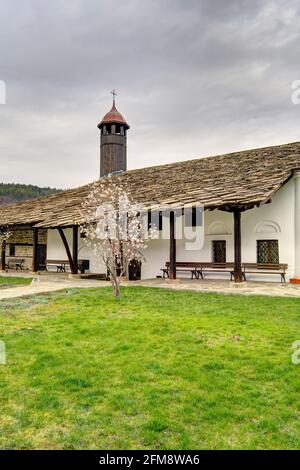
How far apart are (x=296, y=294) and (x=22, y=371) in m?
7.90

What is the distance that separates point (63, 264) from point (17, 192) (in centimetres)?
4710

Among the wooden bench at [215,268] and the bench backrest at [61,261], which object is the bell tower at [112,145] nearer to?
the bench backrest at [61,261]

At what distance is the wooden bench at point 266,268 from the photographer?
44.6 feet

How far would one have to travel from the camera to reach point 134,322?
7160mm

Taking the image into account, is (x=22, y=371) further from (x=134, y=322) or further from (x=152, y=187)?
(x=152, y=187)

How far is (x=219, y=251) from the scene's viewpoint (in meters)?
15.7

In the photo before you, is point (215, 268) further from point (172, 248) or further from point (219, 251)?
point (172, 248)

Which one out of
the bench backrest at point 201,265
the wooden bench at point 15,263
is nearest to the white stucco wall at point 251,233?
the bench backrest at point 201,265

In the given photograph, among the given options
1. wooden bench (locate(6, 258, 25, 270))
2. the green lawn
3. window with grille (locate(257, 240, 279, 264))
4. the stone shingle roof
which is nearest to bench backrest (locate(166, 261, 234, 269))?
window with grille (locate(257, 240, 279, 264))

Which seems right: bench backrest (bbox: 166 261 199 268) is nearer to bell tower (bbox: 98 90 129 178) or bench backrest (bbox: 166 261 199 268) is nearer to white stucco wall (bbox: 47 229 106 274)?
white stucco wall (bbox: 47 229 106 274)

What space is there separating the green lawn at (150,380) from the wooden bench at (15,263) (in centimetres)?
1481

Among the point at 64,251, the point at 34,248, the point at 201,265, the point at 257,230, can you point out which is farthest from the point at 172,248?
the point at 64,251

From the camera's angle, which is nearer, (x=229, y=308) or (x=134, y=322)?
(x=134, y=322)
